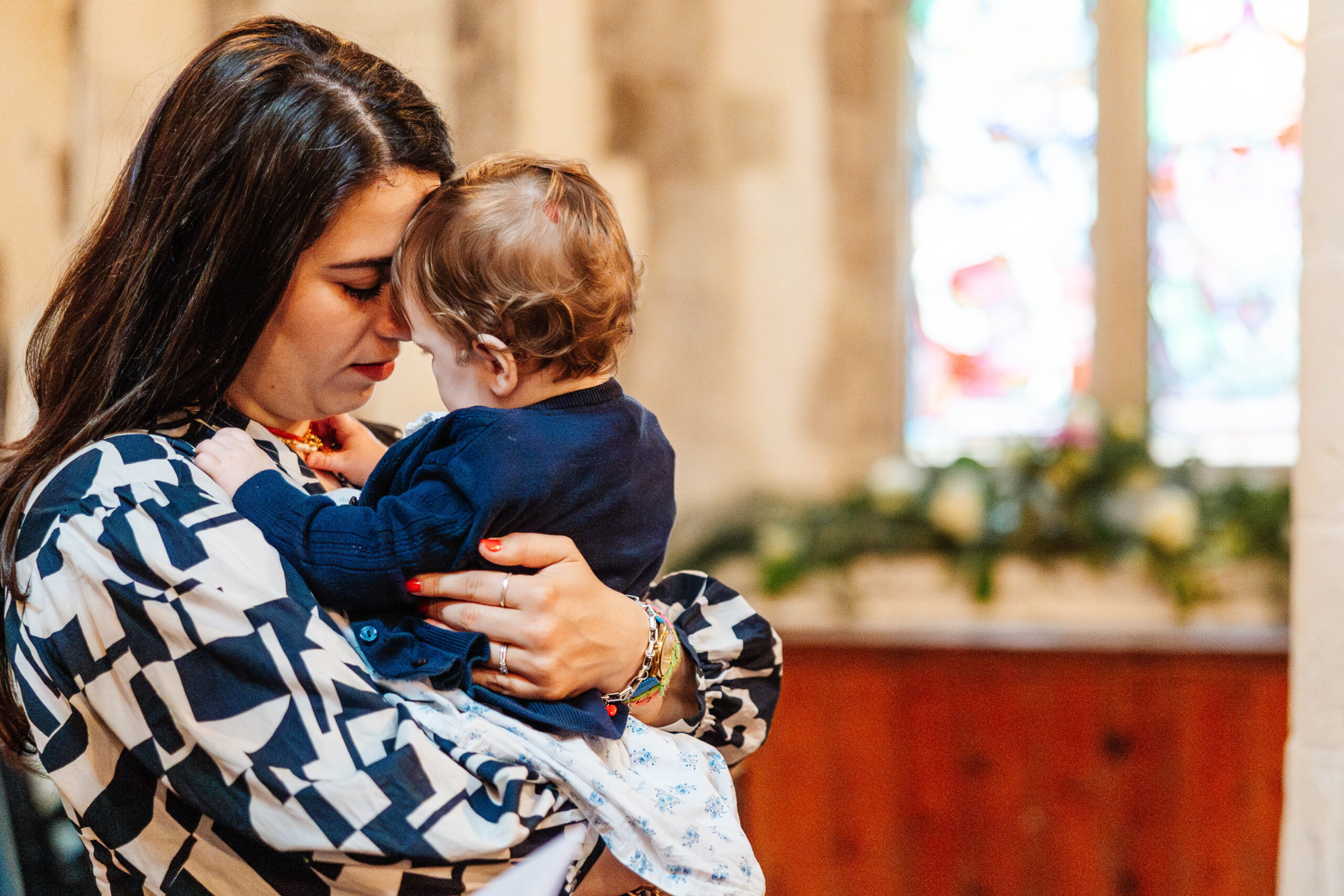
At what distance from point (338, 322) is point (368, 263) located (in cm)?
7

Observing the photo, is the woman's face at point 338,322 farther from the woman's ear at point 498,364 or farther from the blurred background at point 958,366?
the blurred background at point 958,366

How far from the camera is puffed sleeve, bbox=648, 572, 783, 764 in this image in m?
1.38

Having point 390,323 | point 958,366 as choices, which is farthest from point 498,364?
point 958,366

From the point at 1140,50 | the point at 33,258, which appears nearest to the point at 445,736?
the point at 33,258

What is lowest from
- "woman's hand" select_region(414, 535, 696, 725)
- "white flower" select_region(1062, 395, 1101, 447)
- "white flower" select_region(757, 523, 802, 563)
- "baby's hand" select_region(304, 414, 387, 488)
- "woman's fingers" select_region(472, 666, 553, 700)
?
"white flower" select_region(757, 523, 802, 563)

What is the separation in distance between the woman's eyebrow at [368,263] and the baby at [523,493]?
0.03m

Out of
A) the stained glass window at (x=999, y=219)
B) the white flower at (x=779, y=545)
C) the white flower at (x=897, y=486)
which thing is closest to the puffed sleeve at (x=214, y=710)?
the white flower at (x=779, y=545)

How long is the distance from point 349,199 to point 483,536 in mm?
409

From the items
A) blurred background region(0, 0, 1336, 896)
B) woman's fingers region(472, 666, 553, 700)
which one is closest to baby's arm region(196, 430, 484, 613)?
woman's fingers region(472, 666, 553, 700)

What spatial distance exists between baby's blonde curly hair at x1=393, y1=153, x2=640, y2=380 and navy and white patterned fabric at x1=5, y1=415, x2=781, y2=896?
1.07 feet

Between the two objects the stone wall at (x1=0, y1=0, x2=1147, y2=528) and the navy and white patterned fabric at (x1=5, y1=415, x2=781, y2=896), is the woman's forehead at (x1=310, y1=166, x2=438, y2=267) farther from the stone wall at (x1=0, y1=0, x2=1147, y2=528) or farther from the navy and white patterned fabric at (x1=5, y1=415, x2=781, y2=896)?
the stone wall at (x1=0, y1=0, x2=1147, y2=528)

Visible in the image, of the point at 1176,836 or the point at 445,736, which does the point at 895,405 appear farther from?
the point at 445,736

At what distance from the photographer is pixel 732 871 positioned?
3.85 ft

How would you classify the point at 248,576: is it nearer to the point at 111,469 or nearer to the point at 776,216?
the point at 111,469
